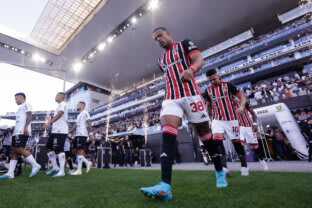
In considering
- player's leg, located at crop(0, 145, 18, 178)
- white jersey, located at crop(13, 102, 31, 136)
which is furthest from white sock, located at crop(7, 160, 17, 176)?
white jersey, located at crop(13, 102, 31, 136)

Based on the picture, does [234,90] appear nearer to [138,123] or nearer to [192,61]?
[192,61]

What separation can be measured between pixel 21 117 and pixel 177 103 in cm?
408

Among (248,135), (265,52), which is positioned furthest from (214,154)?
(265,52)

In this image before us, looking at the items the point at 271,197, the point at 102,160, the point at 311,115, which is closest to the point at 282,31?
the point at 311,115

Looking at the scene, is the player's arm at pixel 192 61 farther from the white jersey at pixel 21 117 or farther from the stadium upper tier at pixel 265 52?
the stadium upper tier at pixel 265 52

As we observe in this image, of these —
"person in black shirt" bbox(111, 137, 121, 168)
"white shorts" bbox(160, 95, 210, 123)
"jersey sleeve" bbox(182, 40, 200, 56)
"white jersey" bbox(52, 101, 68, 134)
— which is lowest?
"person in black shirt" bbox(111, 137, 121, 168)

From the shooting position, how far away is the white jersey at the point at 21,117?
405 centimetres

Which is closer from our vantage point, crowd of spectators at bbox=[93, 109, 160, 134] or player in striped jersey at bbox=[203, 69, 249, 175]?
player in striped jersey at bbox=[203, 69, 249, 175]

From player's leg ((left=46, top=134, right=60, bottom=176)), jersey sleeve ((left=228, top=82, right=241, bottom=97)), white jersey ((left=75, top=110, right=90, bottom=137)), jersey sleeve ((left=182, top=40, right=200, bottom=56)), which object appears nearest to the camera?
jersey sleeve ((left=182, top=40, right=200, bottom=56))

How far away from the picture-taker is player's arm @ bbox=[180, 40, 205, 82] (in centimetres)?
161

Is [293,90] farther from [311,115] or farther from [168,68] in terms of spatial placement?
[168,68]

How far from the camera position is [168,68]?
218cm

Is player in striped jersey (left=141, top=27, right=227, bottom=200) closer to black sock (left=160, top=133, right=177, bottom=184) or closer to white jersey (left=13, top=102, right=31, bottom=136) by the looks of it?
black sock (left=160, top=133, right=177, bottom=184)

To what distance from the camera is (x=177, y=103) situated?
193cm
